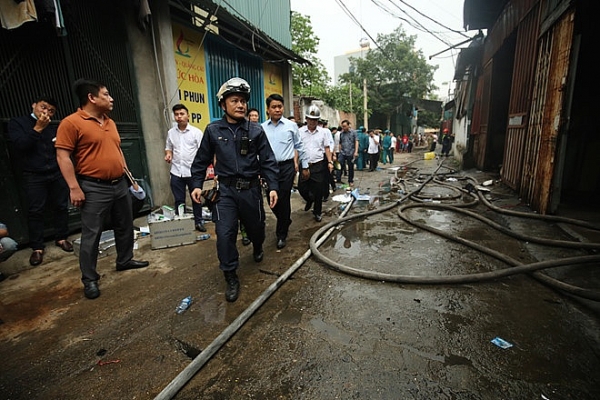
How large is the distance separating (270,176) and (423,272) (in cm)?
193

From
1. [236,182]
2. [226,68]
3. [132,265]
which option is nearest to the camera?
[236,182]

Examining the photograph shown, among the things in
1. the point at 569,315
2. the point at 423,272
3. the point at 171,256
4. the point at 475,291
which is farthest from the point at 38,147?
the point at 569,315

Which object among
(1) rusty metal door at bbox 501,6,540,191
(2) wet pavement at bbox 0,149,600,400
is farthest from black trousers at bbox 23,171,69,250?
(1) rusty metal door at bbox 501,6,540,191

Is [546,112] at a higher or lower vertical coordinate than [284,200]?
higher

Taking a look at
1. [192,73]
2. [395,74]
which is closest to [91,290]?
[192,73]

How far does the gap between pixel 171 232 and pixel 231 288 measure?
1837 millimetres

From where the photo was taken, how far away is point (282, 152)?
4152 millimetres

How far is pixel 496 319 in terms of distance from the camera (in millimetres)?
2305

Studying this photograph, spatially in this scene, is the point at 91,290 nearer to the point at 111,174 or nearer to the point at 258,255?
the point at 111,174

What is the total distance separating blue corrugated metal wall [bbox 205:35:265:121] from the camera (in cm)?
746

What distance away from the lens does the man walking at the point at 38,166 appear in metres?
3.48

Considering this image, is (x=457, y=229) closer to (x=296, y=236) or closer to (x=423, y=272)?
(x=423, y=272)

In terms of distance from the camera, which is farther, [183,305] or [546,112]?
[546,112]

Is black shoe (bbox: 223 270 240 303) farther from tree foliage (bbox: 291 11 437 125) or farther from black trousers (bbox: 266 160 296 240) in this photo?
tree foliage (bbox: 291 11 437 125)
